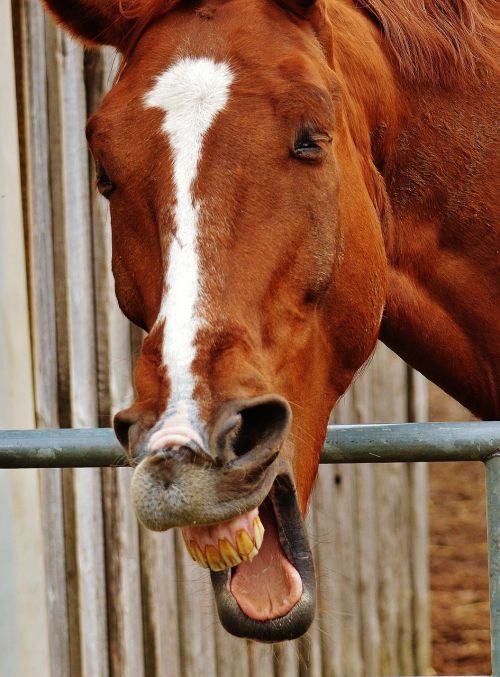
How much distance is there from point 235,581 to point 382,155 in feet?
4.00

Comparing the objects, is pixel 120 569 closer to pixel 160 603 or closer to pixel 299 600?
pixel 160 603

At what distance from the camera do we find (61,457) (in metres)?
2.12

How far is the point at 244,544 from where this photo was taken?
204cm

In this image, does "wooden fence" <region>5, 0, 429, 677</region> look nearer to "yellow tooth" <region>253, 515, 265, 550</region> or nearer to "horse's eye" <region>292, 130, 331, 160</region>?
"horse's eye" <region>292, 130, 331, 160</region>

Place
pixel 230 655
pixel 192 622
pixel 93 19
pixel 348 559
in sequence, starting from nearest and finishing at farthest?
pixel 93 19
pixel 192 622
pixel 230 655
pixel 348 559

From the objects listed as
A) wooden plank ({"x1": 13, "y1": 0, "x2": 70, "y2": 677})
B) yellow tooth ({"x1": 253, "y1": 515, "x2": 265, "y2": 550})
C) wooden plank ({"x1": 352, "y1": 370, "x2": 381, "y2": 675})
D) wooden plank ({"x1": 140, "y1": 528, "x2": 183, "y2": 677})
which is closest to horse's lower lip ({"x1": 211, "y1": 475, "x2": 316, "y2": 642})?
yellow tooth ({"x1": 253, "y1": 515, "x2": 265, "y2": 550})

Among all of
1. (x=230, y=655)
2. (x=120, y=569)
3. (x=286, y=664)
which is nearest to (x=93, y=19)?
(x=120, y=569)

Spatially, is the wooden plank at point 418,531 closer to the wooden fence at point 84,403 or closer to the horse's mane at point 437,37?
the wooden fence at point 84,403

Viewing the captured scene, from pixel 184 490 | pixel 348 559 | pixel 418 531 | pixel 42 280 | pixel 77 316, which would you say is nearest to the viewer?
pixel 184 490

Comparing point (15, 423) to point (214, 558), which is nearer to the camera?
point (214, 558)

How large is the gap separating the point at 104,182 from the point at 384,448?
36.2 inches

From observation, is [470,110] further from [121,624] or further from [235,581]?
[121,624]

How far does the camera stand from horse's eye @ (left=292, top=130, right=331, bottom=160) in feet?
7.74

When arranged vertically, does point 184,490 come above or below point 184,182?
below
